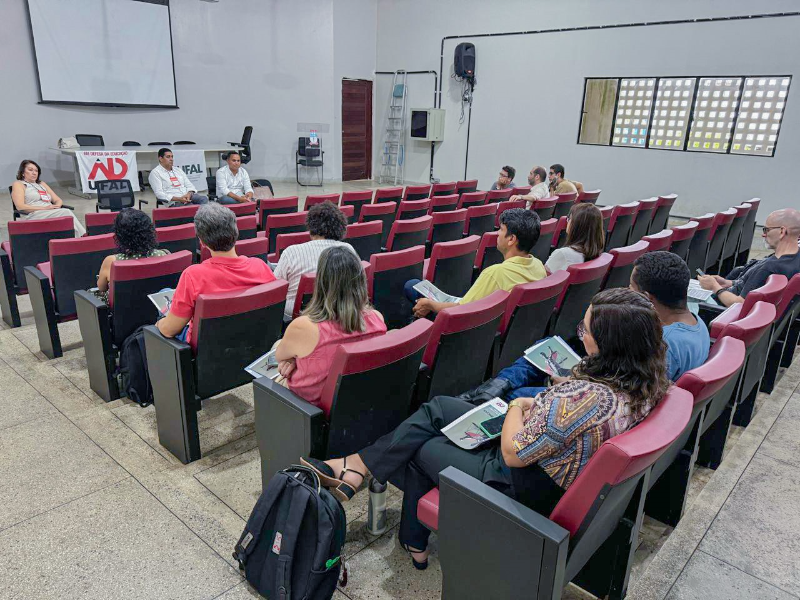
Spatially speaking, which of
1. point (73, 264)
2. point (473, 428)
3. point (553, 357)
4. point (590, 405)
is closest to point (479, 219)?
point (553, 357)

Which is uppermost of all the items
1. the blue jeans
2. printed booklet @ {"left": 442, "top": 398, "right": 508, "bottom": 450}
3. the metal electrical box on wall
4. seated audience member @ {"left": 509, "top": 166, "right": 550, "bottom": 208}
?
the metal electrical box on wall

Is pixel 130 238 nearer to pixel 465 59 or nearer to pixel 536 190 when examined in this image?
pixel 536 190

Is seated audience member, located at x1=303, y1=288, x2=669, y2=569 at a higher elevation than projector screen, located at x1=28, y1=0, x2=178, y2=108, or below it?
below

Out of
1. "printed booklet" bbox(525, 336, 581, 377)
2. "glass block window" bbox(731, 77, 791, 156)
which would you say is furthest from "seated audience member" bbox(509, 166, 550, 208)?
"printed booklet" bbox(525, 336, 581, 377)

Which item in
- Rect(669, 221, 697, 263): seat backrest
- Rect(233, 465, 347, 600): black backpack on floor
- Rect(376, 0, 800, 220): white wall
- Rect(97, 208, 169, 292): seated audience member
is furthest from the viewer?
Rect(376, 0, 800, 220): white wall

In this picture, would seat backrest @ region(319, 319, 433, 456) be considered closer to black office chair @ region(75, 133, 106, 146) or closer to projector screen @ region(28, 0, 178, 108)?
black office chair @ region(75, 133, 106, 146)

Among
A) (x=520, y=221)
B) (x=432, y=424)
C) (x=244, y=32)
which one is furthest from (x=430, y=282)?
(x=244, y=32)

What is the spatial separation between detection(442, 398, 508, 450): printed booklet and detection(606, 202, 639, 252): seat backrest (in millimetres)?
4443

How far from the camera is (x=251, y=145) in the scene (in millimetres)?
12602

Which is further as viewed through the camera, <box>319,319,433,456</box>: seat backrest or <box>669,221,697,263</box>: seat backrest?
<box>669,221,697,263</box>: seat backrest

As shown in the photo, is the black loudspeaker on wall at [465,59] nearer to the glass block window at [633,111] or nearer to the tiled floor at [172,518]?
the glass block window at [633,111]

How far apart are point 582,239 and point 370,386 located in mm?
2104

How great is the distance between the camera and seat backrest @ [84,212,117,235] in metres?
4.59

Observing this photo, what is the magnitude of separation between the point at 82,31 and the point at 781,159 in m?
12.3
